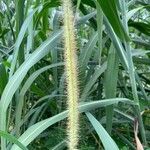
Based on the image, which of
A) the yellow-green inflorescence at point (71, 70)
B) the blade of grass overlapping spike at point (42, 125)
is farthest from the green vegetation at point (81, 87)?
the yellow-green inflorescence at point (71, 70)

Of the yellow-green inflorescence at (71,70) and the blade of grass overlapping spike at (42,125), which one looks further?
the blade of grass overlapping spike at (42,125)

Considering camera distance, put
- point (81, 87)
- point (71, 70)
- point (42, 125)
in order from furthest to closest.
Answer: point (81, 87)
point (42, 125)
point (71, 70)

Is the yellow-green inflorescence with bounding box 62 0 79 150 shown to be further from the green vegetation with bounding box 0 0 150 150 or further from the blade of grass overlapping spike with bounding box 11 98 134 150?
the blade of grass overlapping spike with bounding box 11 98 134 150

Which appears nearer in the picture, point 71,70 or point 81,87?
point 71,70

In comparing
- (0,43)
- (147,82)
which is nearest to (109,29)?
(147,82)

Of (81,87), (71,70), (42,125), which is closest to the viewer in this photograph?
(71,70)

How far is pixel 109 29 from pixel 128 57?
0.10 meters

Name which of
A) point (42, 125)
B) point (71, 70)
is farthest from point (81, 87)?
point (71, 70)

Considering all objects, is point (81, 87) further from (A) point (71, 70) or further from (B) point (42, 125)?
(A) point (71, 70)

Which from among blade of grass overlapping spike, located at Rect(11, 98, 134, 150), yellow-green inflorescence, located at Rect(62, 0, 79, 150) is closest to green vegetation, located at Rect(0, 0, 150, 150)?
blade of grass overlapping spike, located at Rect(11, 98, 134, 150)

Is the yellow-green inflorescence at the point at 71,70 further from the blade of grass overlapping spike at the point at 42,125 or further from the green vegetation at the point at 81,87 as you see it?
the blade of grass overlapping spike at the point at 42,125

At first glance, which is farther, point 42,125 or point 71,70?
point 42,125

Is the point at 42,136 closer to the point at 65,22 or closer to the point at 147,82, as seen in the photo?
the point at 147,82

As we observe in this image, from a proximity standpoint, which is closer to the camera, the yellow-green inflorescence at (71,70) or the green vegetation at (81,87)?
the yellow-green inflorescence at (71,70)
